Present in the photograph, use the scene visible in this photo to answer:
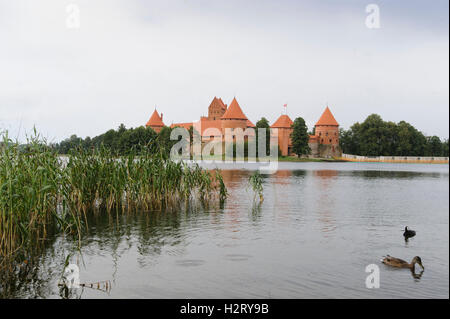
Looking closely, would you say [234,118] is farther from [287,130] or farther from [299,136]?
[299,136]

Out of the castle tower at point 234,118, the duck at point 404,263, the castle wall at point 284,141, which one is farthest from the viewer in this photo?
the castle tower at point 234,118

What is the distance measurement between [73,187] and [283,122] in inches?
2866

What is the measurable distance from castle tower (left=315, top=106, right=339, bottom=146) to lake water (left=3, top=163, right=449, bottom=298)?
229 ft

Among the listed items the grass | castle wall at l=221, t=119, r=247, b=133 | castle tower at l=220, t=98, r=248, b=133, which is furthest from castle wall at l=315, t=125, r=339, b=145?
the grass

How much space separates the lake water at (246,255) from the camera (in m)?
5.55

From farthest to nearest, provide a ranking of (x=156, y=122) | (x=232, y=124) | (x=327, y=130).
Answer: (x=156, y=122) < (x=327, y=130) < (x=232, y=124)

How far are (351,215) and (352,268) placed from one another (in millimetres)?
6066

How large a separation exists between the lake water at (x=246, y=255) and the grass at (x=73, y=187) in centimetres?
47

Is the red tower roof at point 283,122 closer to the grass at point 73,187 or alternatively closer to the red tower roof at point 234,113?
the red tower roof at point 234,113

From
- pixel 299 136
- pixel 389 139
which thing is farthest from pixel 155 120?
pixel 389 139

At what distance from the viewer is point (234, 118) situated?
79312mm

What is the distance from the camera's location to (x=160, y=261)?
6.75 m

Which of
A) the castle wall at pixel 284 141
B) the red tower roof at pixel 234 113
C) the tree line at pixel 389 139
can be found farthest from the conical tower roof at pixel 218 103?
the tree line at pixel 389 139
